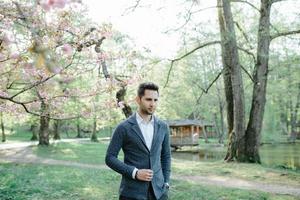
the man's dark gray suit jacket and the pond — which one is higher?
the man's dark gray suit jacket

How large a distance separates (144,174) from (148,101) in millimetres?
668

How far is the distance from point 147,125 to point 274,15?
14491 mm

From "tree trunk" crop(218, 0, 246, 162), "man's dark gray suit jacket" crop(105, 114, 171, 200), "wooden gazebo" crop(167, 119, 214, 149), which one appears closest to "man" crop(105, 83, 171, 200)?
"man's dark gray suit jacket" crop(105, 114, 171, 200)

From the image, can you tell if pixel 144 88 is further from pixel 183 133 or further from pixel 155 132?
pixel 183 133

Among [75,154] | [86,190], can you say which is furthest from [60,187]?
[75,154]

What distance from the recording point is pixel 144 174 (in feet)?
12.1

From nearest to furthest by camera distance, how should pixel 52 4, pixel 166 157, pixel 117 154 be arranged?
pixel 52 4
pixel 117 154
pixel 166 157

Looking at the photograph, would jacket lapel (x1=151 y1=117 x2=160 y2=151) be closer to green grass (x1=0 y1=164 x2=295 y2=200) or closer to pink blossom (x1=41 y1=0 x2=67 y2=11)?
pink blossom (x1=41 y1=0 x2=67 y2=11)

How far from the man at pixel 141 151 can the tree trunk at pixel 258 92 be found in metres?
Answer: 12.9

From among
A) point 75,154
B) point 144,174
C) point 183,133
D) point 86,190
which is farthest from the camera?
point 183,133

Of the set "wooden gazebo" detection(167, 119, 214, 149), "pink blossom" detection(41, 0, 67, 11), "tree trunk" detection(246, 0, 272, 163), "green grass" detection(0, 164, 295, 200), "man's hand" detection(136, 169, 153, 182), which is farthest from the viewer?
"wooden gazebo" detection(167, 119, 214, 149)

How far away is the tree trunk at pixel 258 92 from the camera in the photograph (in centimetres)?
1592

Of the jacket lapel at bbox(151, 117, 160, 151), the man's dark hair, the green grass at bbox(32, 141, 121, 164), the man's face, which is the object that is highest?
the man's dark hair

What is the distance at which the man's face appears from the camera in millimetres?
3807
